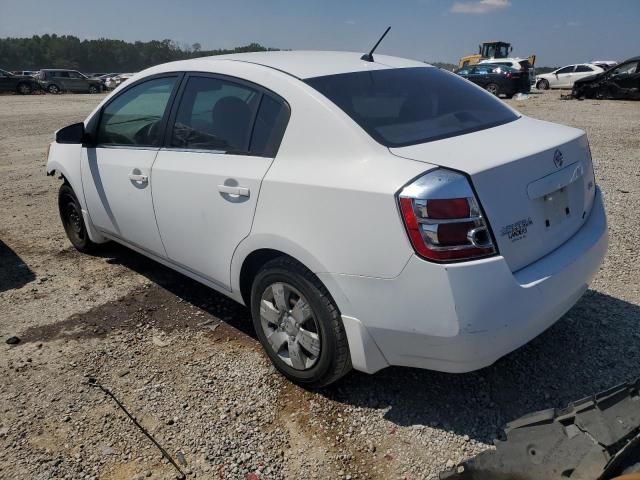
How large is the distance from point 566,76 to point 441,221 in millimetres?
31588

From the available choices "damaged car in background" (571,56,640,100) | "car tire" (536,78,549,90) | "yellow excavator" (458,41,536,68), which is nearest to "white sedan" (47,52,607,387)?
"damaged car in background" (571,56,640,100)

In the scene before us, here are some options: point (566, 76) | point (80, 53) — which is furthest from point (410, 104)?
point (80, 53)

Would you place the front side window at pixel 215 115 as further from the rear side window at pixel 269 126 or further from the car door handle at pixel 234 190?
the car door handle at pixel 234 190

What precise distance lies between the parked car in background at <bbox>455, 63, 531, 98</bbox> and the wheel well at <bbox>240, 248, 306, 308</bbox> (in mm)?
22581

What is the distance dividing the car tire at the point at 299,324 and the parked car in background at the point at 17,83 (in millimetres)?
36765

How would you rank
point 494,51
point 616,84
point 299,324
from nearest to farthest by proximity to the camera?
point 299,324
point 616,84
point 494,51

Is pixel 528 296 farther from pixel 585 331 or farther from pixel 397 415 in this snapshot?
pixel 585 331

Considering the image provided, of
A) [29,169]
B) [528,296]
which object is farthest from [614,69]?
[528,296]

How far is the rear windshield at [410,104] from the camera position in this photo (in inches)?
99.3

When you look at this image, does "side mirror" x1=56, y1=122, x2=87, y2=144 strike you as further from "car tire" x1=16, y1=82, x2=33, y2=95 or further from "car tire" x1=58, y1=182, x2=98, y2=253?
"car tire" x1=16, y1=82, x2=33, y2=95

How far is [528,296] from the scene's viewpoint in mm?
2199

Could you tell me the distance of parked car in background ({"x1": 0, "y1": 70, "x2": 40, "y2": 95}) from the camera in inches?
1284

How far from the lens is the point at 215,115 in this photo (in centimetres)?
305

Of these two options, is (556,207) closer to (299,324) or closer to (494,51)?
(299,324)
